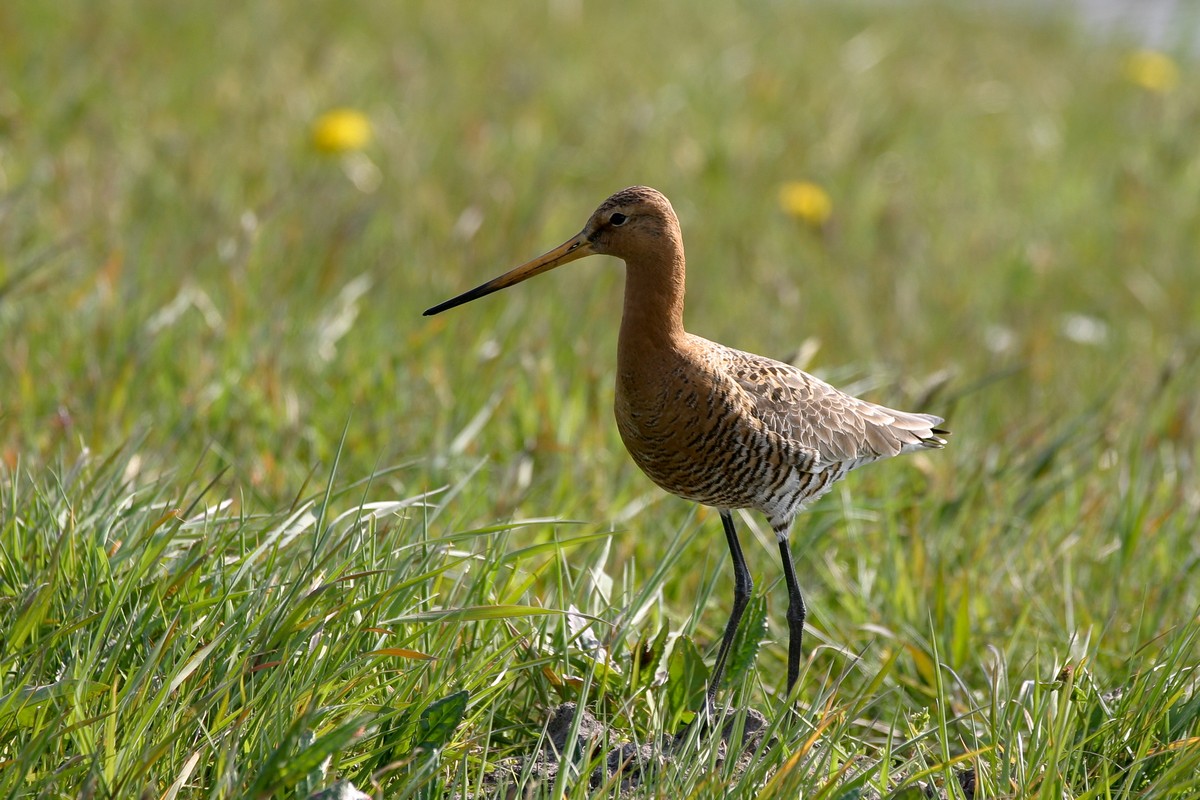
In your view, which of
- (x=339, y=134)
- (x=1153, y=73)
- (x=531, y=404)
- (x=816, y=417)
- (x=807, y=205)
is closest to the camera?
(x=816, y=417)

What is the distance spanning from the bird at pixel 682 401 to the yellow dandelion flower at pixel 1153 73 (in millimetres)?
7383

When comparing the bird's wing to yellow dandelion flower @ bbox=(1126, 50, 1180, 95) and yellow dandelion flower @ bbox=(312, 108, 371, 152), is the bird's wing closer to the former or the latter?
yellow dandelion flower @ bbox=(312, 108, 371, 152)

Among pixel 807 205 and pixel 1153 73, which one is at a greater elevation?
pixel 807 205

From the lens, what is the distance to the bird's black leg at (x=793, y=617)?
3656 mm

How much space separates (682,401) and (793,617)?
75cm

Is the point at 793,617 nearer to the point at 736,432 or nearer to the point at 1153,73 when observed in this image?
the point at 736,432

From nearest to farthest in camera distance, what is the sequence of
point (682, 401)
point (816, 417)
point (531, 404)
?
point (682, 401), point (816, 417), point (531, 404)

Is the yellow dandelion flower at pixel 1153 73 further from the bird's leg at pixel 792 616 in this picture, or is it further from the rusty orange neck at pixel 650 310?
the rusty orange neck at pixel 650 310

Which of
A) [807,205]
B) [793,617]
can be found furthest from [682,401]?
[807,205]

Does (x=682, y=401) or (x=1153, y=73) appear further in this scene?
(x=1153, y=73)

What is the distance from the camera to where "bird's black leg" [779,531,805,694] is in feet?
12.0

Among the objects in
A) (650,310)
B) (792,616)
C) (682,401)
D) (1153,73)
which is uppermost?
(650,310)

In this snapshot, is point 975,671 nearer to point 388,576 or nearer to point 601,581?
point 601,581

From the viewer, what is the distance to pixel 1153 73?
9891mm
